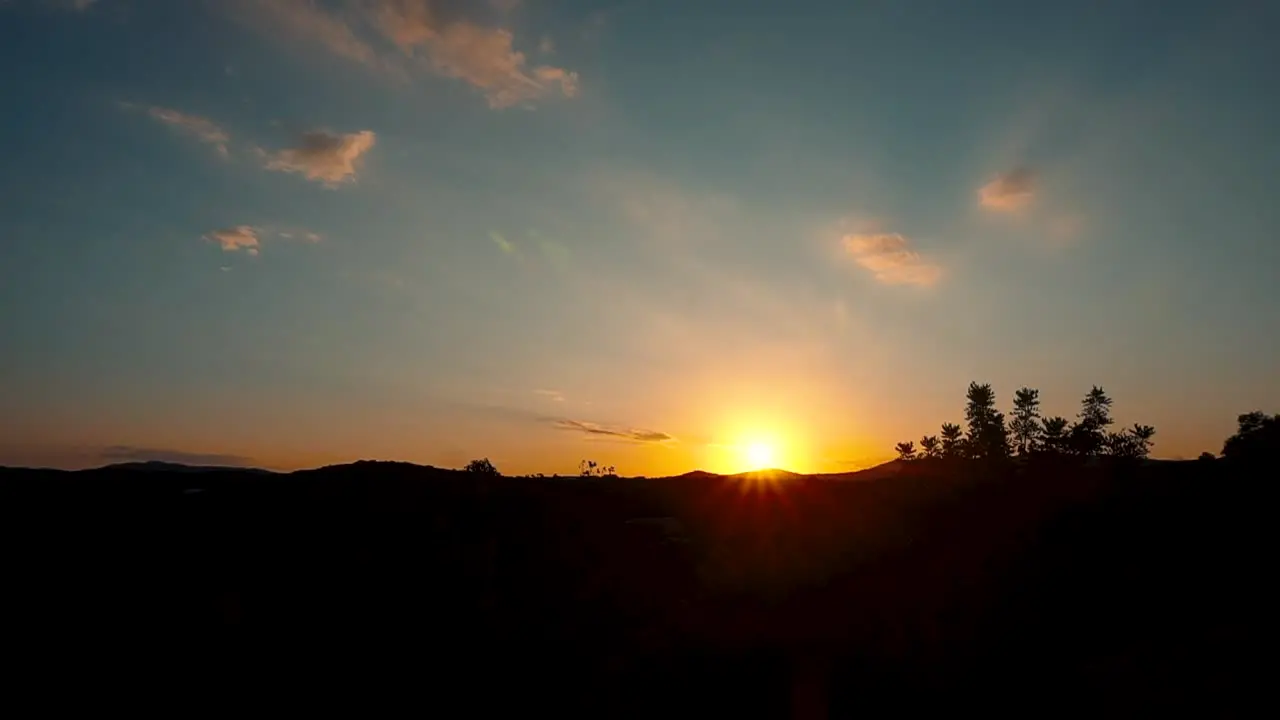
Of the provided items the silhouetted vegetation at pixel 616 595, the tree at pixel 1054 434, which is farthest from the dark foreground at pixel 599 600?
the tree at pixel 1054 434

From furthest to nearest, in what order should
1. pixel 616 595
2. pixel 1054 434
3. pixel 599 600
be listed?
pixel 1054 434, pixel 616 595, pixel 599 600

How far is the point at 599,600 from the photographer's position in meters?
22.2

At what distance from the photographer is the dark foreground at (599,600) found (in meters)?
16.6

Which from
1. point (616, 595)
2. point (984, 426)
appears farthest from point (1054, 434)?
point (616, 595)

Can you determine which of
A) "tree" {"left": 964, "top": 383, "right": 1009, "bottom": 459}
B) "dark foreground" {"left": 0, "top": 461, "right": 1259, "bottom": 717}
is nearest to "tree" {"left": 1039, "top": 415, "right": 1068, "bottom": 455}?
"tree" {"left": 964, "top": 383, "right": 1009, "bottom": 459}

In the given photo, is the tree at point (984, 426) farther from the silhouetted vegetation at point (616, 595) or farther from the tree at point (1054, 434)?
the silhouetted vegetation at point (616, 595)

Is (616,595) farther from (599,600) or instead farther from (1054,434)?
(1054,434)

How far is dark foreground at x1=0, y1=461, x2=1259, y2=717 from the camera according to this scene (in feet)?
54.3

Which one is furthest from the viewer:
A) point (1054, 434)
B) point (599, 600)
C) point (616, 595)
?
point (1054, 434)

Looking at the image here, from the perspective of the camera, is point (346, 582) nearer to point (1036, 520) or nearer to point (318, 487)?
point (318, 487)

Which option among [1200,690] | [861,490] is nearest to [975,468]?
[861,490]

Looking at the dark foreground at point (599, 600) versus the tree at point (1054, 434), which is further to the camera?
the tree at point (1054, 434)

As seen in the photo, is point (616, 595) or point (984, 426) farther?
point (984, 426)

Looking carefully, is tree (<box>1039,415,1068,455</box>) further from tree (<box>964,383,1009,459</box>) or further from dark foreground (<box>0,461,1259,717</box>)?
dark foreground (<box>0,461,1259,717</box>)
